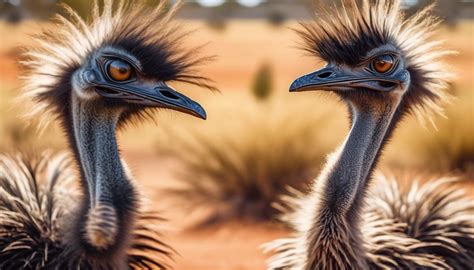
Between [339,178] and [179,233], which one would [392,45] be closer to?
[339,178]

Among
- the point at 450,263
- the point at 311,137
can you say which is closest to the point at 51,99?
the point at 450,263

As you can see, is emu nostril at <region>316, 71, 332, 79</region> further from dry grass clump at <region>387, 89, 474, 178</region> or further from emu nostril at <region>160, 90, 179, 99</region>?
dry grass clump at <region>387, 89, 474, 178</region>

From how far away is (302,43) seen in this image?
4.62 m

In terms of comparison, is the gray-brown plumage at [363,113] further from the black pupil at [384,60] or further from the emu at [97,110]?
the emu at [97,110]

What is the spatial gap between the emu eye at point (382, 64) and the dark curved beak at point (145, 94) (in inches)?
37.2

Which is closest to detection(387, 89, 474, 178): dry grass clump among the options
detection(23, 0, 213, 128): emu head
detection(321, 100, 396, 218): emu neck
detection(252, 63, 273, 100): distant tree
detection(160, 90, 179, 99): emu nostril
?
detection(252, 63, 273, 100): distant tree

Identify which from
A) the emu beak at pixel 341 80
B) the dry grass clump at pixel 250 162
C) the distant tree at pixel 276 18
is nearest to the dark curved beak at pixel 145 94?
the emu beak at pixel 341 80

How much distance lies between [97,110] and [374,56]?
148 cm

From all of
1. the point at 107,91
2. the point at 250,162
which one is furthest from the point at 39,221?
the point at 250,162

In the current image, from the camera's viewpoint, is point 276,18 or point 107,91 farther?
point 276,18

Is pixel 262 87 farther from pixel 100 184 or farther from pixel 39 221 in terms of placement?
pixel 100 184

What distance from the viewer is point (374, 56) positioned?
446 centimetres

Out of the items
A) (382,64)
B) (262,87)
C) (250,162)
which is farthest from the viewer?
(262,87)

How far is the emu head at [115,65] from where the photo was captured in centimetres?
431
